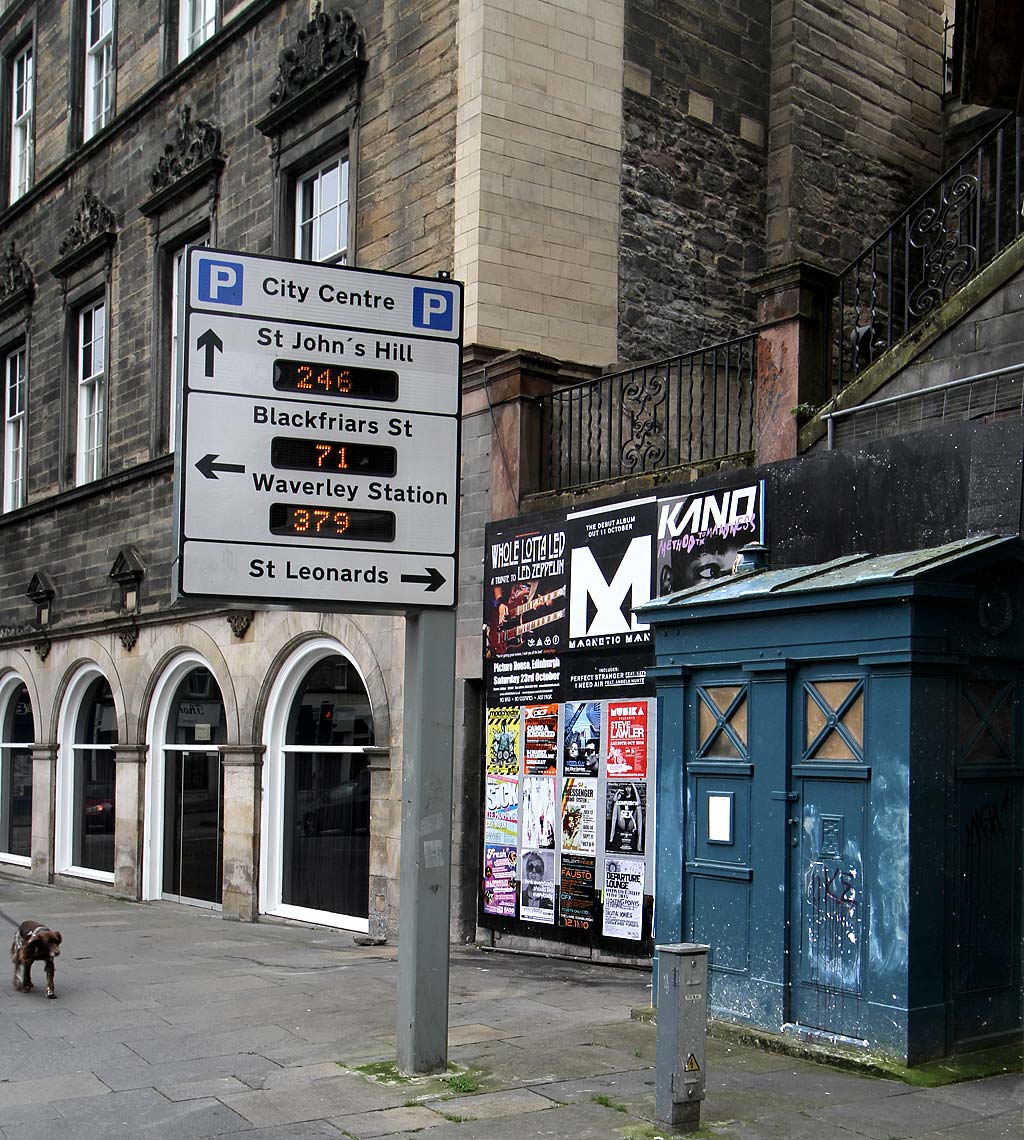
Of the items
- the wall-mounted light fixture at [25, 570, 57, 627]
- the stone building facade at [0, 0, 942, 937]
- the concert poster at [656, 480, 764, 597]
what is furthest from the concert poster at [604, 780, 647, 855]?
the wall-mounted light fixture at [25, 570, 57, 627]

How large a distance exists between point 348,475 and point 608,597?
4382 mm

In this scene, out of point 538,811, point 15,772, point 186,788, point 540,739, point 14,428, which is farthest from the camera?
point 14,428

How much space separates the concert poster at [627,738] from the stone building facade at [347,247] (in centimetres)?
191

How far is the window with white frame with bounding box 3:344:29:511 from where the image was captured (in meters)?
23.2

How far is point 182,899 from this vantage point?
1747 cm

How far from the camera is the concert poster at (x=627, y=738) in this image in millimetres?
11336

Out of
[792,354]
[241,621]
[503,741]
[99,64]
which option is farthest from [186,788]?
[99,64]

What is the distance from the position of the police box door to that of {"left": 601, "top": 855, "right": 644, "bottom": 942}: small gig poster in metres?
3.47

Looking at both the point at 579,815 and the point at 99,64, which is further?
the point at 99,64

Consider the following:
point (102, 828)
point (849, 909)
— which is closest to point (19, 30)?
point (102, 828)

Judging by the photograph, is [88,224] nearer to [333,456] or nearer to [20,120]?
[20,120]

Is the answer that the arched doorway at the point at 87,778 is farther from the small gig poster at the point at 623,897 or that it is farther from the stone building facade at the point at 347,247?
the small gig poster at the point at 623,897

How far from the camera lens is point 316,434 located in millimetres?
7695

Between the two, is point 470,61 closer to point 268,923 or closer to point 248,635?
point 248,635
